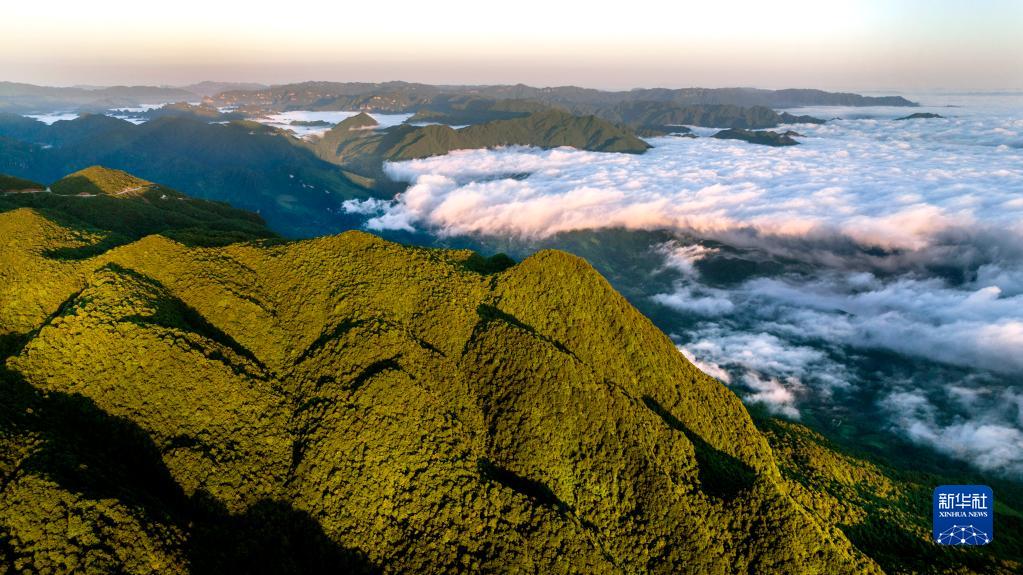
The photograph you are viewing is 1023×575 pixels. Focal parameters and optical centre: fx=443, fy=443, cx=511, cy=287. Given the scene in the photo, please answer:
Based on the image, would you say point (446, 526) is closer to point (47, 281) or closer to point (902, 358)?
point (47, 281)

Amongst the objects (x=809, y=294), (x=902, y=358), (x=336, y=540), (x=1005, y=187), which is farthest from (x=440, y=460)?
(x=1005, y=187)

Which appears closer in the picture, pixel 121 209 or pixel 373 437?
pixel 373 437

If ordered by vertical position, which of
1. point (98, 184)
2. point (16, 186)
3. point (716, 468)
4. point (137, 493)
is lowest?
point (716, 468)

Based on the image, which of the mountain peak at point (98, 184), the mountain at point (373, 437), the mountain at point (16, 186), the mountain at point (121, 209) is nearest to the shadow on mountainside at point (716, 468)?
the mountain at point (373, 437)

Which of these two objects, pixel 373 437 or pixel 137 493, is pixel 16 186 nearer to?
pixel 137 493

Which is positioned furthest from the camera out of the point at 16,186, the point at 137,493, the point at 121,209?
the point at 16,186

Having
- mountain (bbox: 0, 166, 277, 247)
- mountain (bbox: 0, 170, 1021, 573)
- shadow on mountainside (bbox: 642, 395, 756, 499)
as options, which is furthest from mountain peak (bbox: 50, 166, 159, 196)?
shadow on mountainside (bbox: 642, 395, 756, 499)

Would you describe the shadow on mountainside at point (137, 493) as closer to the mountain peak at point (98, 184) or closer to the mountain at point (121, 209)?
the mountain at point (121, 209)

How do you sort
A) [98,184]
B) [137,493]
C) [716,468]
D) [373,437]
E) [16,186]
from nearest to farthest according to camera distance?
[137,493], [373,437], [716,468], [16,186], [98,184]

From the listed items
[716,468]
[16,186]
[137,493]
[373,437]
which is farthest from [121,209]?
[716,468]

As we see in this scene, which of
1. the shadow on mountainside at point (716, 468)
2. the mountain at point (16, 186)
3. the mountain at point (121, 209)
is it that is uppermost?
the mountain at point (16, 186)
